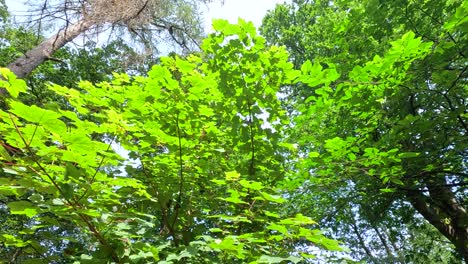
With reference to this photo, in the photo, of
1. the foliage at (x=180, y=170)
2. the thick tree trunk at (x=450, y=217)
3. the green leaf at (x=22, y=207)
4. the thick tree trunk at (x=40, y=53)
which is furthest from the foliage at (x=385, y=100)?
the thick tree trunk at (x=40, y=53)

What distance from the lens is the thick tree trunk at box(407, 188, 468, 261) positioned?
19.2ft

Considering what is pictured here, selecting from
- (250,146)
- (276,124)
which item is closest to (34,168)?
(250,146)

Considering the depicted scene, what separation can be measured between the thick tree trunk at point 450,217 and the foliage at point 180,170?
14.4 feet

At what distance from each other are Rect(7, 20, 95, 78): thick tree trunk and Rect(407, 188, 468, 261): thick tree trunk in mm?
7052

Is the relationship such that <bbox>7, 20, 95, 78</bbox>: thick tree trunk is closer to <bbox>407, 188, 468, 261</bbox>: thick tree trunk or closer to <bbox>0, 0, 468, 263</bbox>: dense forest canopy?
<bbox>0, 0, 468, 263</bbox>: dense forest canopy

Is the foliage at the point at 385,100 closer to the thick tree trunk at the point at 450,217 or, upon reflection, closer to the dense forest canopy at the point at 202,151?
the dense forest canopy at the point at 202,151

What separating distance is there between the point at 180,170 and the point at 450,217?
637cm

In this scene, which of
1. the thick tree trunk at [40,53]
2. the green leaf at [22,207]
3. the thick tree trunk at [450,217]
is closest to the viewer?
the green leaf at [22,207]

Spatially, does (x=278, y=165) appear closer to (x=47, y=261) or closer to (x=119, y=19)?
(x=47, y=261)

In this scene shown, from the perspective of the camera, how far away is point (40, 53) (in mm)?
5879

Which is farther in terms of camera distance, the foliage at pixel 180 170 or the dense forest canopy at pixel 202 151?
the foliage at pixel 180 170

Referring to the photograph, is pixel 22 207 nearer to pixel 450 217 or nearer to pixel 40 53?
pixel 40 53

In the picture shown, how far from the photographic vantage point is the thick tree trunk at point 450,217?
5.84 metres

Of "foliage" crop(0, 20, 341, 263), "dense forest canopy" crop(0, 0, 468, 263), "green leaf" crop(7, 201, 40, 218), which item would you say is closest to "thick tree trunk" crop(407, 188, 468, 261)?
"dense forest canopy" crop(0, 0, 468, 263)
